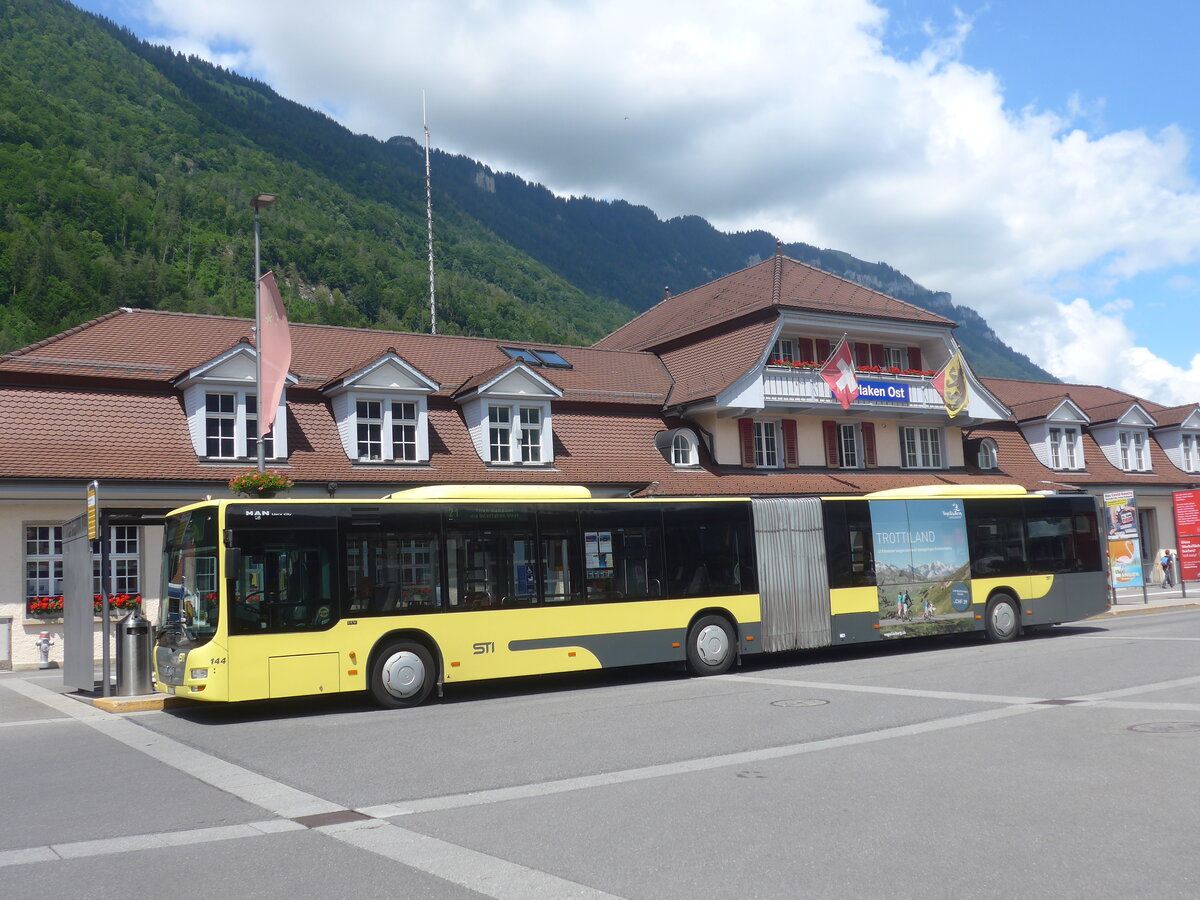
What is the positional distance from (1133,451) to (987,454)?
9798mm

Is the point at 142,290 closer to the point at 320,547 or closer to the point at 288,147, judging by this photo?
the point at 288,147

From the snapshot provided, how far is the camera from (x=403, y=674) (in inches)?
574

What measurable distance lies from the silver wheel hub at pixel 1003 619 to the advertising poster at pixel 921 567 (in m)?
0.71

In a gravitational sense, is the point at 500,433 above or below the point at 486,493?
above

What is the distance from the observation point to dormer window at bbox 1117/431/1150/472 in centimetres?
4419

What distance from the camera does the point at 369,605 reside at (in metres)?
14.4

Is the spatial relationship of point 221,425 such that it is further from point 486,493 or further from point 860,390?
point 860,390

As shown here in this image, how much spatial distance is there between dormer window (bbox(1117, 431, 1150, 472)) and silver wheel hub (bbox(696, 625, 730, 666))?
32.8 metres

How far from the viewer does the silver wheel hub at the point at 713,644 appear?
682 inches

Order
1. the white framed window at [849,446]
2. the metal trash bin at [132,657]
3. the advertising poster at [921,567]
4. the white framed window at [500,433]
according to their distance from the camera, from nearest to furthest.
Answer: the metal trash bin at [132,657] < the advertising poster at [921,567] < the white framed window at [500,433] < the white framed window at [849,446]

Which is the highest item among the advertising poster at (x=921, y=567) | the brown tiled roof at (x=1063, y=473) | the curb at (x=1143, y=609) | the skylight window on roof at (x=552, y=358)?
the skylight window on roof at (x=552, y=358)

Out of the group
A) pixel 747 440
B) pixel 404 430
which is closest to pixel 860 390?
pixel 747 440

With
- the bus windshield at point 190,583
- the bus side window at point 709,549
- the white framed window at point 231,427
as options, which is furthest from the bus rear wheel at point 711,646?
the white framed window at point 231,427

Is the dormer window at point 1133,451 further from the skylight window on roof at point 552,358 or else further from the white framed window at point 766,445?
the skylight window on roof at point 552,358
